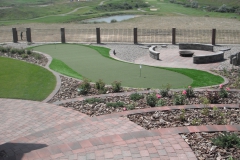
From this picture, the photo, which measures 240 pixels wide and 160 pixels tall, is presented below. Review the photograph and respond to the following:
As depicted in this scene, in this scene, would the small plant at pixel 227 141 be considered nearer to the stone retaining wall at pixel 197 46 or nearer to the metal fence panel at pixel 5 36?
the stone retaining wall at pixel 197 46

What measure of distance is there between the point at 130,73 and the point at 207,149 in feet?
20.4

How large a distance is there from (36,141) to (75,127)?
0.89m

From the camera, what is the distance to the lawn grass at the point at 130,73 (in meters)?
10.4

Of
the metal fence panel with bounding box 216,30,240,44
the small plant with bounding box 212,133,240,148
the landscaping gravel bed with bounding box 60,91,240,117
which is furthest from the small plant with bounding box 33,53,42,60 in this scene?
the metal fence panel with bounding box 216,30,240,44

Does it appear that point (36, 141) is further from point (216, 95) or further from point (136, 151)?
point (216, 95)

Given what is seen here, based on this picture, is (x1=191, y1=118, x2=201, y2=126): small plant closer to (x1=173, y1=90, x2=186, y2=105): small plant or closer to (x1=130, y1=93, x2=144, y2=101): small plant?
(x1=173, y1=90, x2=186, y2=105): small plant

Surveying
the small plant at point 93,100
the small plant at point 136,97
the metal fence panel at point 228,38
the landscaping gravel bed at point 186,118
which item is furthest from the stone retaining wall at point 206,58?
the small plant at point 93,100

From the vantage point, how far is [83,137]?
626cm

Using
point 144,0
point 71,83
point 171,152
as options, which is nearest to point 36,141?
point 171,152

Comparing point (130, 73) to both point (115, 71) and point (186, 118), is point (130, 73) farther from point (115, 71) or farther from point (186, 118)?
point (186, 118)

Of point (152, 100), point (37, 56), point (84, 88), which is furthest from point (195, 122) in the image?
point (37, 56)

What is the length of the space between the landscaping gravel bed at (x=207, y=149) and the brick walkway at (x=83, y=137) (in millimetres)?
130

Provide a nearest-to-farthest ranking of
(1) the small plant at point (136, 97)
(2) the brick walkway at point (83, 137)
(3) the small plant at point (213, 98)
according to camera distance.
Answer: (2) the brick walkway at point (83, 137) < (3) the small plant at point (213, 98) < (1) the small plant at point (136, 97)

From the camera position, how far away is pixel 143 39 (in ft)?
70.6
